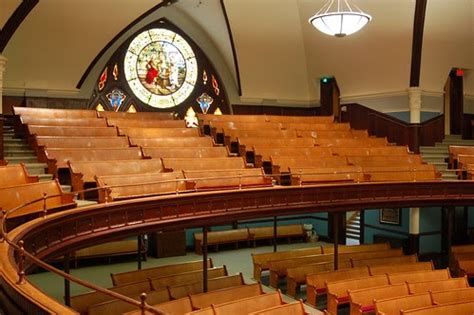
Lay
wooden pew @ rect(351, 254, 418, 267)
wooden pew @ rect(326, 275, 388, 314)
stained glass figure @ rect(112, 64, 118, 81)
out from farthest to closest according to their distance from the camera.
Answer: stained glass figure @ rect(112, 64, 118, 81) → wooden pew @ rect(351, 254, 418, 267) → wooden pew @ rect(326, 275, 388, 314)

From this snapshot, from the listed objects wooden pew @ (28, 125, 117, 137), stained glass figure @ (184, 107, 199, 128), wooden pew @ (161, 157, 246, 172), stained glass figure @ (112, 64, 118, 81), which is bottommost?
wooden pew @ (161, 157, 246, 172)

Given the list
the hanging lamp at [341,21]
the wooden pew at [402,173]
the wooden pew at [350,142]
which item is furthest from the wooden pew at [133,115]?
the wooden pew at [402,173]

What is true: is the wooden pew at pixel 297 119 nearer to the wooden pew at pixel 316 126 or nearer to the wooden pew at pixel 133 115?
the wooden pew at pixel 316 126

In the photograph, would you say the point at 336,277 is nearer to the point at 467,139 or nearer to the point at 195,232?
the point at 195,232

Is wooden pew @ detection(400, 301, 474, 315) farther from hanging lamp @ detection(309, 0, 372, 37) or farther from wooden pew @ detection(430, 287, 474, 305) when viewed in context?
hanging lamp @ detection(309, 0, 372, 37)

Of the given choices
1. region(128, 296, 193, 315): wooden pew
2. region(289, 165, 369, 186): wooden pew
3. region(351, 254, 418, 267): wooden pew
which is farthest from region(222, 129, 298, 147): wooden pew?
region(128, 296, 193, 315): wooden pew

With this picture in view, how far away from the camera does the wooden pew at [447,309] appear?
6154mm

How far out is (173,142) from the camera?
346 inches

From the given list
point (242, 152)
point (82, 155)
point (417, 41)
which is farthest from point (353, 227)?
point (82, 155)

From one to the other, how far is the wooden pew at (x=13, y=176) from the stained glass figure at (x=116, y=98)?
6.25m

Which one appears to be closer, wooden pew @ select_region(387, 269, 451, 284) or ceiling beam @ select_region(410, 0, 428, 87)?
wooden pew @ select_region(387, 269, 451, 284)

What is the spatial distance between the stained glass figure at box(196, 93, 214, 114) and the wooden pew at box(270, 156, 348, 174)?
4.65 metres

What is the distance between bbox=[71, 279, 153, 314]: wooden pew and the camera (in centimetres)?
625

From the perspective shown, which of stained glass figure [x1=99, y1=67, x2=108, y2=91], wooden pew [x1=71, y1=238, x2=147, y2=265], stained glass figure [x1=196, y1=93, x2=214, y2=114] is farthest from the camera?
stained glass figure [x1=196, y1=93, x2=214, y2=114]
